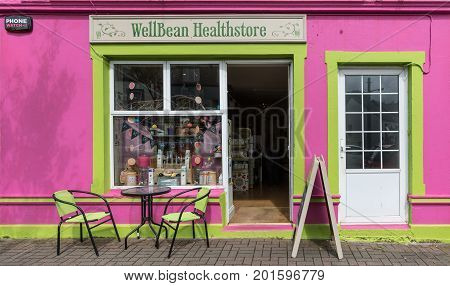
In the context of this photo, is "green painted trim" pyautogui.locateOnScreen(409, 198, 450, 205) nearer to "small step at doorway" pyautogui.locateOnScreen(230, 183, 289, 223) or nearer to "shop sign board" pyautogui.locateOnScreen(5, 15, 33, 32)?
"small step at doorway" pyautogui.locateOnScreen(230, 183, 289, 223)

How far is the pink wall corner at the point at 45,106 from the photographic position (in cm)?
542

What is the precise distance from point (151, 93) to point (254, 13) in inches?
78.9

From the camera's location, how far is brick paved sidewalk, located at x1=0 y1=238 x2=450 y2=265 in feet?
14.6

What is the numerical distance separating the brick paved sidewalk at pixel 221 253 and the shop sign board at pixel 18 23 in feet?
10.4

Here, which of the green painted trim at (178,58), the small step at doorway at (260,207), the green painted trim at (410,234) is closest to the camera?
the green painted trim at (410,234)

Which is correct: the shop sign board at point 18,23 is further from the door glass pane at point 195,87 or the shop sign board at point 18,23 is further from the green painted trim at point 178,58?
the door glass pane at point 195,87

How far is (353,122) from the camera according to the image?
5469 mm

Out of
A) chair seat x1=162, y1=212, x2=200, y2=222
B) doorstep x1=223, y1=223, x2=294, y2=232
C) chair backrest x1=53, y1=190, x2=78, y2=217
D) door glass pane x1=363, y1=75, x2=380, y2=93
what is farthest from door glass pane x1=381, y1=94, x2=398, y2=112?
chair backrest x1=53, y1=190, x2=78, y2=217

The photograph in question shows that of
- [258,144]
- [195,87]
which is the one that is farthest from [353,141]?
[258,144]

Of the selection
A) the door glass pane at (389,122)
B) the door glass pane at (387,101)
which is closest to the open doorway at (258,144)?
the door glass pane at (387,101)

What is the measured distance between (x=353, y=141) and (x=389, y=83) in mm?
1033

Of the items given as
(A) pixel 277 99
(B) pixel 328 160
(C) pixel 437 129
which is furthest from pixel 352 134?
(A) pixel 277 99

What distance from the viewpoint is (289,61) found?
17.9 feet

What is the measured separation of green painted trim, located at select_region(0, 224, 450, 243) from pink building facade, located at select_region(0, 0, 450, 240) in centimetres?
2
